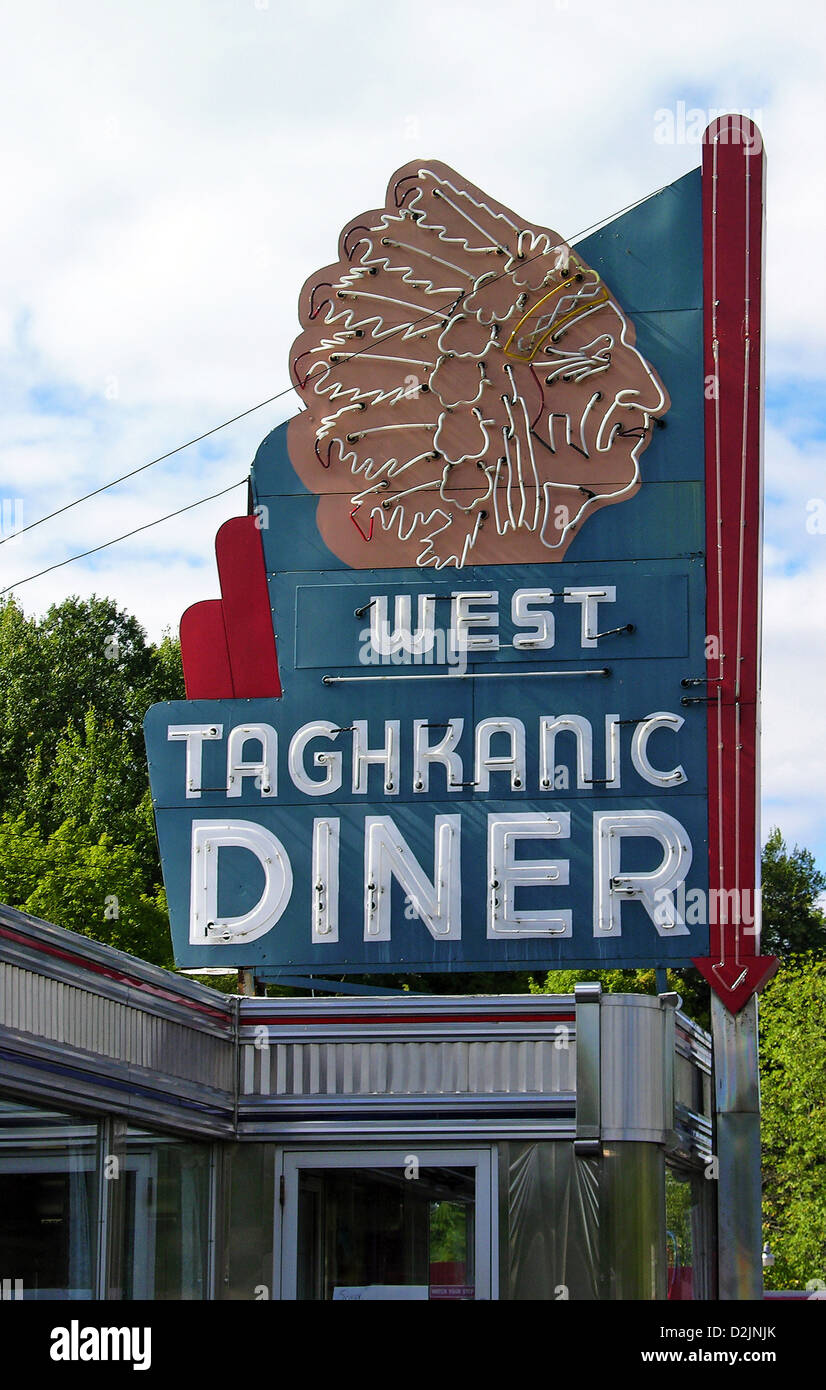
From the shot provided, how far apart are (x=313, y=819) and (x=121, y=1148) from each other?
3.80m

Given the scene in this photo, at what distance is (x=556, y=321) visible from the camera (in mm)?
15461

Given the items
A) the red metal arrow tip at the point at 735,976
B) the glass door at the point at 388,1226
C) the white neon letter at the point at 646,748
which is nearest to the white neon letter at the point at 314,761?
the white neon letter at the point at 646,748

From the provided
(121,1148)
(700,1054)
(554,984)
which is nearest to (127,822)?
(554,984)

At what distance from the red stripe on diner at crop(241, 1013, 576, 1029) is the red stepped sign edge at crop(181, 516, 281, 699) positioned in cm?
285

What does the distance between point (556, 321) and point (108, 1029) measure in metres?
7.56

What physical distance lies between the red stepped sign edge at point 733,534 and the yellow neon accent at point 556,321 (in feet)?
3.21

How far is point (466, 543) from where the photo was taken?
15328 mm

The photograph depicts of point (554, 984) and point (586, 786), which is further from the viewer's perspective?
point (554, 984)

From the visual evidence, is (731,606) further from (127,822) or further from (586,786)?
(127,822)

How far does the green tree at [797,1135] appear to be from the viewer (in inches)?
1334

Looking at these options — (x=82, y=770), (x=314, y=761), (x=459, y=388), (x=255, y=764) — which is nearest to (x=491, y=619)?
(x=314, y=761)

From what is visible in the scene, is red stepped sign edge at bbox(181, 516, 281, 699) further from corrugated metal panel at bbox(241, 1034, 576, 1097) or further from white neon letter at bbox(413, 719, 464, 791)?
corrugated metal panel at bbox(241, 1034, 576, 1097)

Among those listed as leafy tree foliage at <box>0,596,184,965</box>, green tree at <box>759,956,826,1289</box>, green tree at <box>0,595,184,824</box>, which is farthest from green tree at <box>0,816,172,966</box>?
green tree at <box>759,956,826,1289</box>

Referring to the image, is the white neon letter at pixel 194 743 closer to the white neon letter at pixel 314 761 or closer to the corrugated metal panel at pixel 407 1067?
the white neon letter at pixel 314 761
